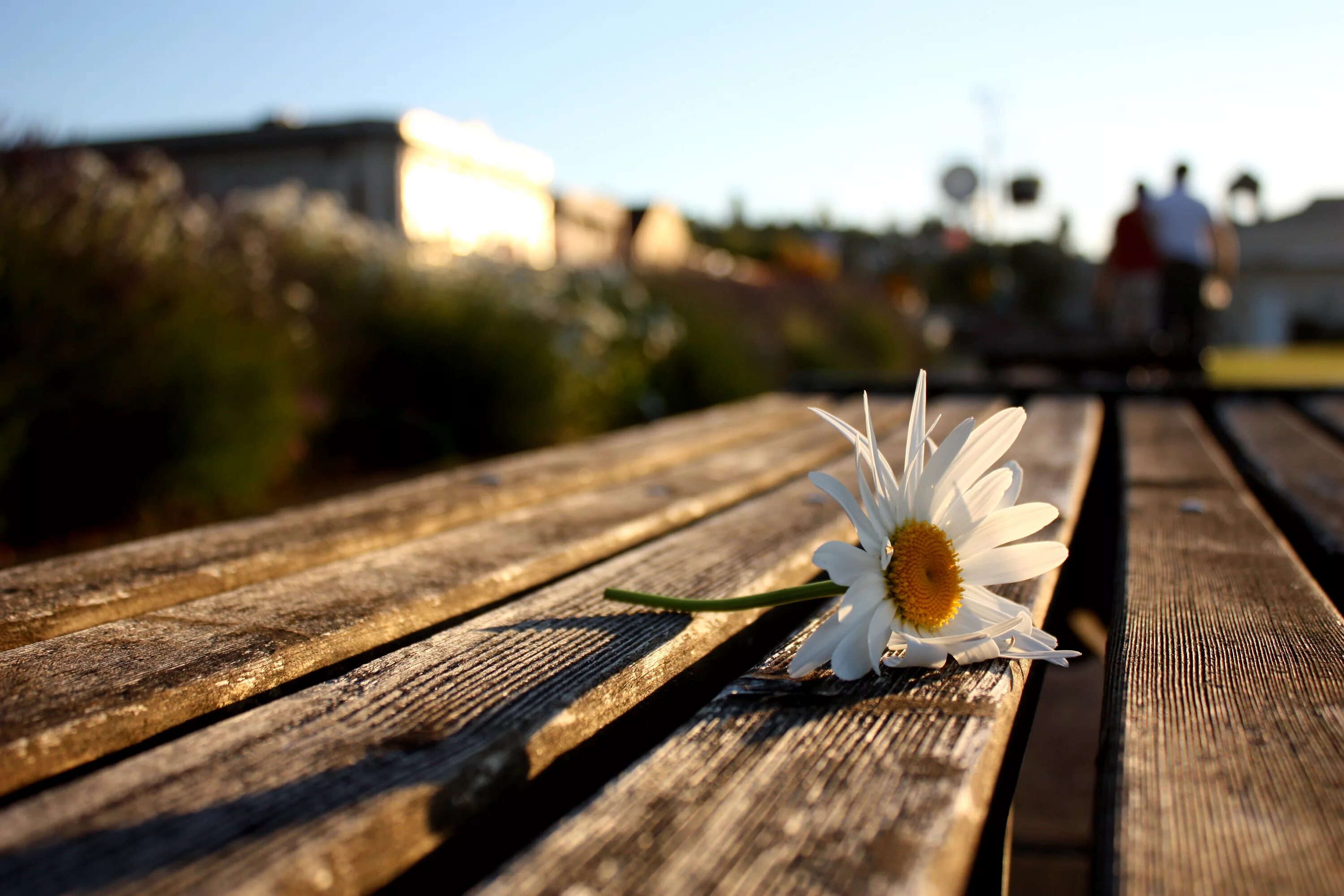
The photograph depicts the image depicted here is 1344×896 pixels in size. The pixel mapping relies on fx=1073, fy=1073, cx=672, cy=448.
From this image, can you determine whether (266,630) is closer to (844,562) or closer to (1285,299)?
(844,562)

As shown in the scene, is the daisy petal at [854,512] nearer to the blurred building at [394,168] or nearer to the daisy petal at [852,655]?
the daisy petal at [852,655]

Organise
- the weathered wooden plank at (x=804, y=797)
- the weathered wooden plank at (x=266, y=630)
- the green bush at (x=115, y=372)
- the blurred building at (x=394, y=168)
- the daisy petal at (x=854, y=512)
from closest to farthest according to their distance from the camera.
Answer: the weathered wooden plank at (x=804, y=797) < the weathered wooden plank at (x=266, y=630) < the daisy petal at (x=854, y=512) < the green bush at (x=115, y=372) < the blurred building at (x=394, y=168)

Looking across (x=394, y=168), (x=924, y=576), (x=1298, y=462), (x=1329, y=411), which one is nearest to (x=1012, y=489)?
(x=924, y=576)

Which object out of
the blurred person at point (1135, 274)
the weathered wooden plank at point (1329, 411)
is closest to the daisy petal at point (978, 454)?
the weathered wooden plank at point (1329, 411)

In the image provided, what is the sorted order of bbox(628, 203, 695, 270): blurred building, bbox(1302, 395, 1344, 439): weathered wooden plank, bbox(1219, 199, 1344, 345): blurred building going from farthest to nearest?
bbox(1219, 199, 1344, 345): blurred building → bbox(628, 203, 695, 270): blurred building → bbox(1302, 395, 1344, 439): weathered wooden plank

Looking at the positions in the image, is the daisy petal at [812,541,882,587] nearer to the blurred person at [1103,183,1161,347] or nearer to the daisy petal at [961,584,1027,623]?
the daisy petal at [961,584,1027,623]

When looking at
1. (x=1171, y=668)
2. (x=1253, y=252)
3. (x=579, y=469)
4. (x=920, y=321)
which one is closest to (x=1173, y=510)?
(x=1171, y=668)

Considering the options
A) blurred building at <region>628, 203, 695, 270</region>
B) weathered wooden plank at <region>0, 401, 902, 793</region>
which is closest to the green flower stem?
weathered wooden plank at <region>0, 401, 902, 793</region>
